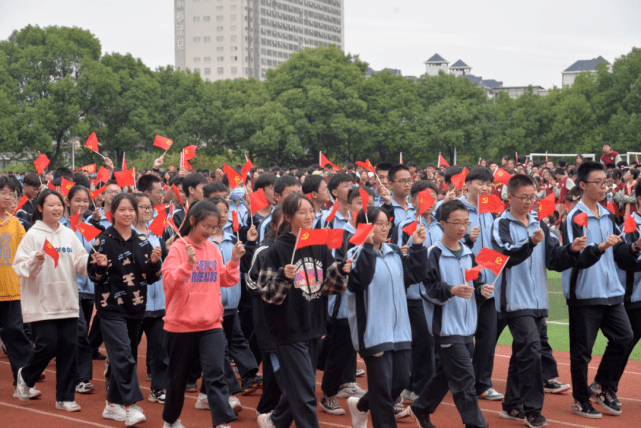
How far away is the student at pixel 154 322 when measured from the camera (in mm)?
6901

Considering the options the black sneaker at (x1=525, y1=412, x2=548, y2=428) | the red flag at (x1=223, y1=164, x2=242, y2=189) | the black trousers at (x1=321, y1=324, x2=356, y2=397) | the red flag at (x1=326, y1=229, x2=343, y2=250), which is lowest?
the black sneaker at (x1=525, y1=412, x2=548, y2=428)

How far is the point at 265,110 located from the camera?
173ft

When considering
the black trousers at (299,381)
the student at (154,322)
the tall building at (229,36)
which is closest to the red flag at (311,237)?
the black trousers at (299,381)

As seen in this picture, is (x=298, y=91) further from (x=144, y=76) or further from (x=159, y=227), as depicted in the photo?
(x=159, y=227)

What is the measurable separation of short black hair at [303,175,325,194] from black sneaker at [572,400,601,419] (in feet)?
10.3

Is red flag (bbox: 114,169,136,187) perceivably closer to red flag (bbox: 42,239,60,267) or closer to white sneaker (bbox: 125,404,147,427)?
red flag (bbox: 42,239,60,267)

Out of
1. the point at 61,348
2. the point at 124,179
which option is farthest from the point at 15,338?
the point at 124,179

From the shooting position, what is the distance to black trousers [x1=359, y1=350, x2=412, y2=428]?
17.1 ft

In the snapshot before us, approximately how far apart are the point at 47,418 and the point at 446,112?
171ft

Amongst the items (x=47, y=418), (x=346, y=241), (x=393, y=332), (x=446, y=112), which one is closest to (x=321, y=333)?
(x=393, y=332)

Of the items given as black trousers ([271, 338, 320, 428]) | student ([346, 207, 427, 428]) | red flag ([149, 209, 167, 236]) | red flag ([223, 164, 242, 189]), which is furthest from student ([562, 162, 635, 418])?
red flag ([223, 164, 242, 189])

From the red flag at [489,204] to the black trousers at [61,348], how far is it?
383cm

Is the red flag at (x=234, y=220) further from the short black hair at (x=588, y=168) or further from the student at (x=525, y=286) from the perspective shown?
the short black hair at (x=588, y=168)

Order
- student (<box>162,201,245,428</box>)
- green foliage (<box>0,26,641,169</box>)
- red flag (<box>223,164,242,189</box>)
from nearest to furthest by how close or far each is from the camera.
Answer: student (<box>162,201,245,428</box>), red flag (<box>223,164,242,189</box>), green foliage (<box>0,26,641,169</box>)
